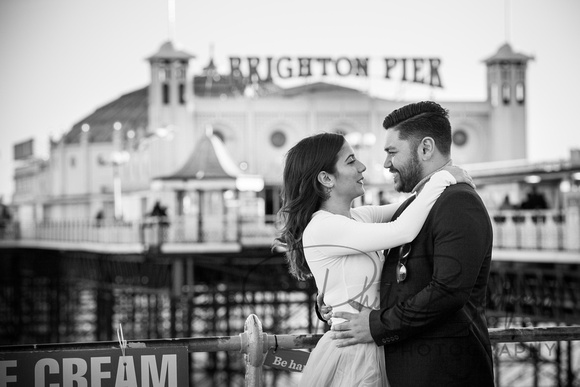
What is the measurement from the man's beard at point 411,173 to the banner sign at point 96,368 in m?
1.46

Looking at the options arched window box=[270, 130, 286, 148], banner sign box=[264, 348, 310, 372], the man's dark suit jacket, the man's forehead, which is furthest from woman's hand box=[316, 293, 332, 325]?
arched window box=[270, 130, 286, 148]

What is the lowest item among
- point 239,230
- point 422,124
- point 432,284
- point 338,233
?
point 239,230

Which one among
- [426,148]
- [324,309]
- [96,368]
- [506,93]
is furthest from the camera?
[506,93]

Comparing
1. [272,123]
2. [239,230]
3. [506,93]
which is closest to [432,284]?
[239,230]

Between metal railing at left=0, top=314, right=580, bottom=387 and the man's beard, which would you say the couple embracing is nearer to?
the man's beard

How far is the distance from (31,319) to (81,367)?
4452 centimetres

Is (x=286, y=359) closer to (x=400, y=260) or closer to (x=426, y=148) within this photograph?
(x=400, y=260)

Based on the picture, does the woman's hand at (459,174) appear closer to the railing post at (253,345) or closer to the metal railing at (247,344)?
the metal railing at (247,344)

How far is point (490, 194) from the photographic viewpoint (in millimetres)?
41125

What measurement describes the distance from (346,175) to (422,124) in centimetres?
47

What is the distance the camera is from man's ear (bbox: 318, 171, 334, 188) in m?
4.93

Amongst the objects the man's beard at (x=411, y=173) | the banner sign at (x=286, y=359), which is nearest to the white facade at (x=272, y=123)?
the banner sign at (x=286, y=359)

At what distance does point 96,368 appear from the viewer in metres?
5.09

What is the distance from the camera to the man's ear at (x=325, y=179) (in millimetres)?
4926
